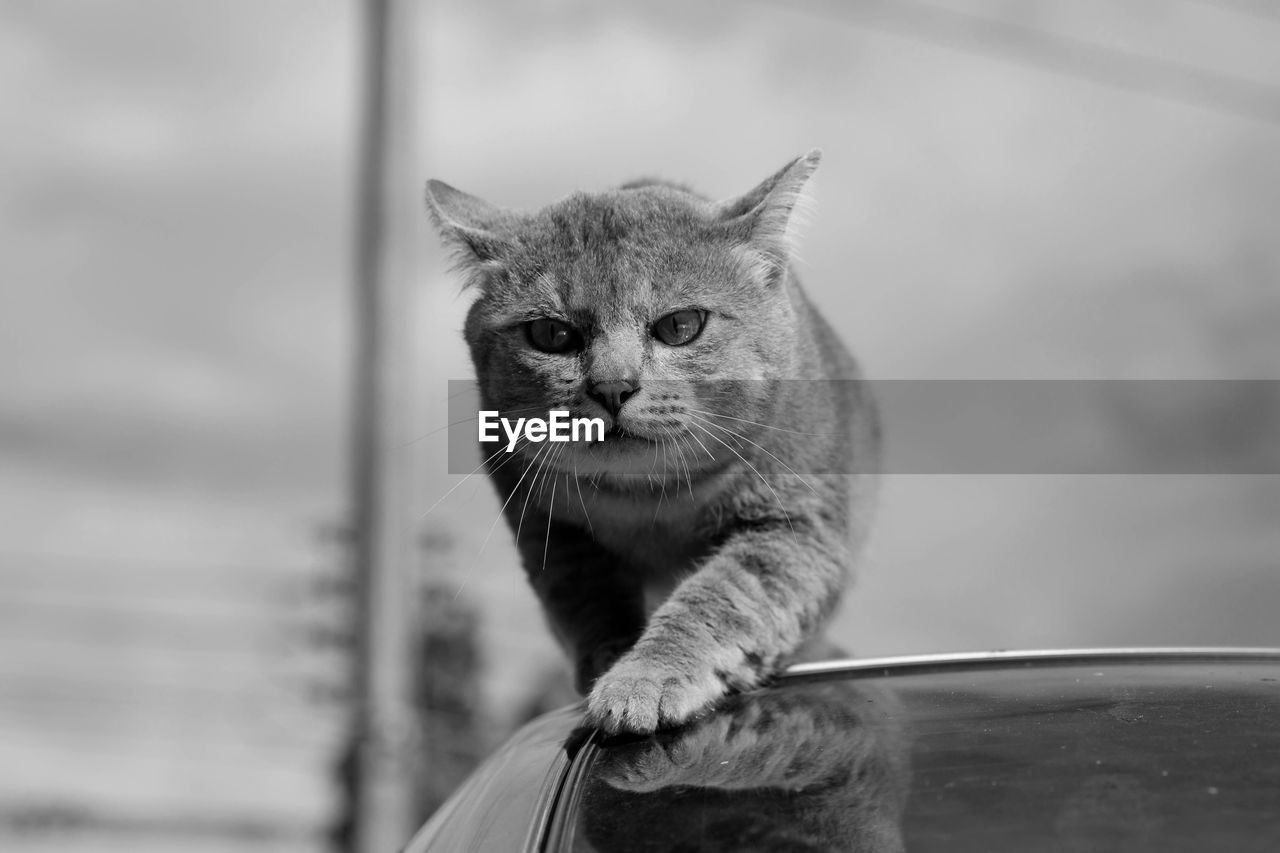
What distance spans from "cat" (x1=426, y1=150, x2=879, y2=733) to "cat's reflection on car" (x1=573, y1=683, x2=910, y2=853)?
0.42m

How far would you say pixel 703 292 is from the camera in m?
2.78

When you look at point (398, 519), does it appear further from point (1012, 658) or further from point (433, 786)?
point (433, 786)

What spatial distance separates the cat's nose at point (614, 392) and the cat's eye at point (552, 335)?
21cm

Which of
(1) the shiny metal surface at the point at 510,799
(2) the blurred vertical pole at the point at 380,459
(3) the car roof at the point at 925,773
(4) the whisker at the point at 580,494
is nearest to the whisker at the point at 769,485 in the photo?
(4) the whisker at the point at 580,494

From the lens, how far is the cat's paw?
2104mm

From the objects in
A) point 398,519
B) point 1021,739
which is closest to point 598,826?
point 1021,739

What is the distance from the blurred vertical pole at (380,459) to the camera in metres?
6.32

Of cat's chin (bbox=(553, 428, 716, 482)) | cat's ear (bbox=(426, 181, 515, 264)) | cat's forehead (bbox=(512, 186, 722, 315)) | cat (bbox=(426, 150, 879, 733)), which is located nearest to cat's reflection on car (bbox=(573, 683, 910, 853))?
cat (bbox=(426, 150, 879, 733))

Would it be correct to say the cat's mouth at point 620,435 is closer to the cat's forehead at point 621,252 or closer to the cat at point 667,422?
the cat at point 667,422

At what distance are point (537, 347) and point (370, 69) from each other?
4374 millimetres

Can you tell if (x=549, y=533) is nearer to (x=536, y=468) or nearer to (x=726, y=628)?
(x=536, y=468)

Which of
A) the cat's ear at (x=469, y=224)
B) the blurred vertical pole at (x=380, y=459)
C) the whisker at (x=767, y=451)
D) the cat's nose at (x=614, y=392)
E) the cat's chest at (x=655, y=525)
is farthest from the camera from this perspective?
the blurred vertical pole at (x=380, y=459)

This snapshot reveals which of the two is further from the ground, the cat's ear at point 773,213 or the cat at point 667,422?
the cat's ear at point 773,213

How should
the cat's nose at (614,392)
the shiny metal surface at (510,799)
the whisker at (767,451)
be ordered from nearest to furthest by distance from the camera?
the shiny metal surface at (510,799) → the cat's nose at (614,392) → the whisker at (767,451)
